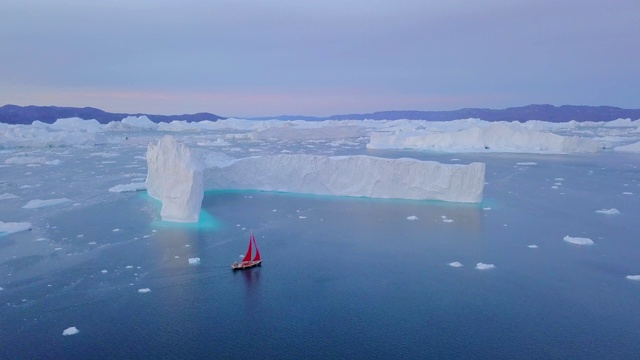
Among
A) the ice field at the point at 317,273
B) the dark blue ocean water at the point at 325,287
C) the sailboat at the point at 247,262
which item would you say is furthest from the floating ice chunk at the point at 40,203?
the sailboat at the point at 247,262

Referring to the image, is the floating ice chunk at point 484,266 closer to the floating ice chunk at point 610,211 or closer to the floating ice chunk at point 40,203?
the floating ice chunk at point 610,211

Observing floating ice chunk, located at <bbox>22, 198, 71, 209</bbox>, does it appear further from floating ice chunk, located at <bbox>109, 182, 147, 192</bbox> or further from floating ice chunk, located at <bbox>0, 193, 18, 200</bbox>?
floating ice chunk, located at <bbox>109, 182, 147, 192</bbox>

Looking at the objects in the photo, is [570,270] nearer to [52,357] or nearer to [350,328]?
[350,328]

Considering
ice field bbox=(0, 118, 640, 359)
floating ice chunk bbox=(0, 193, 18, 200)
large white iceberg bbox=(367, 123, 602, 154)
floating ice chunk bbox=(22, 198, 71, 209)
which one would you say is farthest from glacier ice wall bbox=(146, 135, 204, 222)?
large white iceberg bbox=(367, 123, 602, 154)

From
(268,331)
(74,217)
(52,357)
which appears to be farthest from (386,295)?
(74,217)

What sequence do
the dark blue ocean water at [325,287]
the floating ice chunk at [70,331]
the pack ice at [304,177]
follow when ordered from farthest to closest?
the pack ice at [304,177] < the floating ice chunk at [70,331] < the dark blue ocean water at [325,287]

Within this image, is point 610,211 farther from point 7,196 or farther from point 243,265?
point 7,196
